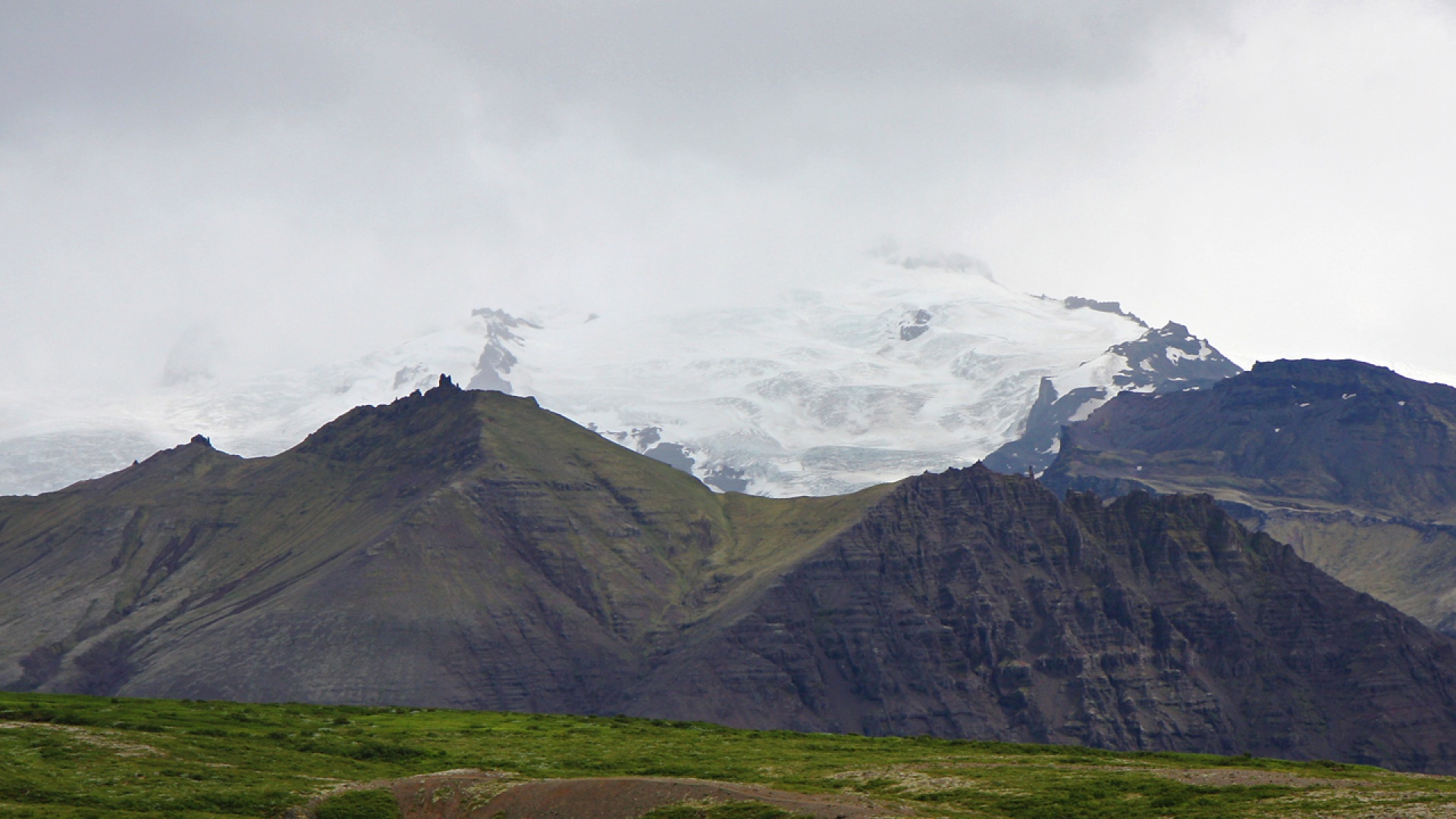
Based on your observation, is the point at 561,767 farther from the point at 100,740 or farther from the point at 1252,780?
the point at 1252,780

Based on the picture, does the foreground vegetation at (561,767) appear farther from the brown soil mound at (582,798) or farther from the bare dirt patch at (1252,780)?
the brown soil mound at (582,798)

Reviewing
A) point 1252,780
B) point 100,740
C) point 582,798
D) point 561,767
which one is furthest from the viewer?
point 561,767

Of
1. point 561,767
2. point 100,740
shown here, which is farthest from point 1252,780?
point 100,740

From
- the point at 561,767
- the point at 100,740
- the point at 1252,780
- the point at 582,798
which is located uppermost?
the point at 100,740

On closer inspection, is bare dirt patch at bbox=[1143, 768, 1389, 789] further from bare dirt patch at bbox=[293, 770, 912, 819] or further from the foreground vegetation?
bare dirt patch at bbox=[293, 770, 912, 819]

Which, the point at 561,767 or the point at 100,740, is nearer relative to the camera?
the point at 100,740

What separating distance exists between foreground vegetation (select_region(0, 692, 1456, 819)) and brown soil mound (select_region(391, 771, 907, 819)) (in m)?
2.76

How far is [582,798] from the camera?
10419 cm

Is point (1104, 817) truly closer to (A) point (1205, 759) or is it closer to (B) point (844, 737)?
(A) point (1205, 759)

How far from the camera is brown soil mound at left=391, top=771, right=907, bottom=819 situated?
334 feet

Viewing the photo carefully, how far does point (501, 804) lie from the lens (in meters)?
106

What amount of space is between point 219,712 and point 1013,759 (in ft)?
217

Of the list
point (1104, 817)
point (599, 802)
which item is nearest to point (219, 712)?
point (599, 802)

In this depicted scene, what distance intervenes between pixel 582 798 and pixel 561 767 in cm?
2185
